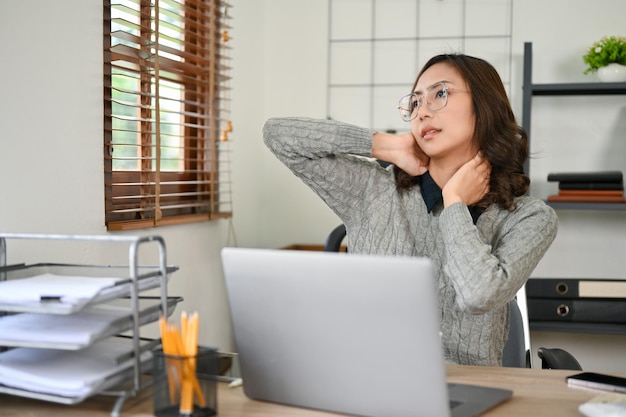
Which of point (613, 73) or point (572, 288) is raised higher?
point (613, 73)

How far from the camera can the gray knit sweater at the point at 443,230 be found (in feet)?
4.89

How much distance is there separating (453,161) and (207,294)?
1372 mm

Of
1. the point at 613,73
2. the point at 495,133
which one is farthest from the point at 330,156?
the point at 613,73

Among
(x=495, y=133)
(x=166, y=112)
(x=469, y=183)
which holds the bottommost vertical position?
(x=469, y=183)

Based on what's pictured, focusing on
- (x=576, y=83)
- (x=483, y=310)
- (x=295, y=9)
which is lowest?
(x=483, y=310)

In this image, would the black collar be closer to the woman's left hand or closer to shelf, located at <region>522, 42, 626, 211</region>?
the woman's left hand

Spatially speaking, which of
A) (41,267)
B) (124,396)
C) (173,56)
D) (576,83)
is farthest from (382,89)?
(124,396)

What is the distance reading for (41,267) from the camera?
1.51 m

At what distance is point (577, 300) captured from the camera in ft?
9.62

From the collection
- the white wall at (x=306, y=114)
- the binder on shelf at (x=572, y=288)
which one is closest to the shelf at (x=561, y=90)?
the white wall at (x=306, y=114)

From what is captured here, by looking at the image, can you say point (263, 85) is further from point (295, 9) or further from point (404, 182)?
point (404, 182)

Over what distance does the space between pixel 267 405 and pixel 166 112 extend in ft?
5.21

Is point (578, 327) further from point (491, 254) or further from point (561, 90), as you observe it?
point (491, 254)

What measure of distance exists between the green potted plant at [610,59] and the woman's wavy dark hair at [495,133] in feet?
4.62
